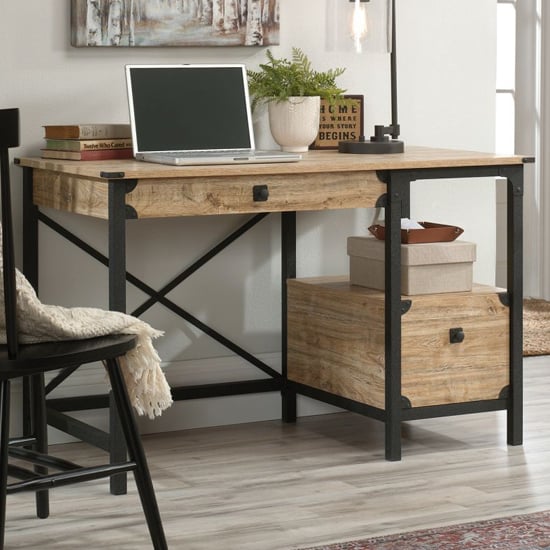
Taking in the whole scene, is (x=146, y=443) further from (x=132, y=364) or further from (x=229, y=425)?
(x=132, y=364)

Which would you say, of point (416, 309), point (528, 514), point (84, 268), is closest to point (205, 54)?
point (84, 268)

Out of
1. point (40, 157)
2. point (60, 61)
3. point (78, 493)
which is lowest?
point (78, 493)

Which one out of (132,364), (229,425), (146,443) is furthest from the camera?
(229,425)

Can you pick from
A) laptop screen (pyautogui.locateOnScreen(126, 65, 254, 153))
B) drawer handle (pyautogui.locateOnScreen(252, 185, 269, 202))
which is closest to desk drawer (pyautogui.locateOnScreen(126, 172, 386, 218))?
drawer handle (pyautogui.locateOnScreen(252, 185, 269, 202))

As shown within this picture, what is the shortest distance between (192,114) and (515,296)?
93 centimetres

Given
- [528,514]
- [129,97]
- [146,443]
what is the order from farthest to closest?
[146,443]
[129,97]
[528,514]

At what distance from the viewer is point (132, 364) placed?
88.8 inches

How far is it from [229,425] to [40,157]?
909 millimetres

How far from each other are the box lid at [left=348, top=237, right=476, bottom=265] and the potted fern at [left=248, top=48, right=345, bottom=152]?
1.12ft

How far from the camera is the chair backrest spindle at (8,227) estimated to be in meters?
1.93

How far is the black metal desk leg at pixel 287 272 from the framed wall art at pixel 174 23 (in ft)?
1.64

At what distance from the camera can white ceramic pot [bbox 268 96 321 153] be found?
130 inches

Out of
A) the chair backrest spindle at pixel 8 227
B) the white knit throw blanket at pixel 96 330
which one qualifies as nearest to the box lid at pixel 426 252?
the white knit throw blanket at pixel 96 330

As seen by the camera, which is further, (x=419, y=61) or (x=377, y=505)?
(x=419, y=61)
